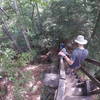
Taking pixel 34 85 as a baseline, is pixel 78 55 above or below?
above

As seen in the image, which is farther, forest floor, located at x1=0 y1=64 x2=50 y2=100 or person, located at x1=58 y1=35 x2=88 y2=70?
forest floor, located at x1=0 y1=64 x2=50 y2=100

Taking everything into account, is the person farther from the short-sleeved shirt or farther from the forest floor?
the forest floor

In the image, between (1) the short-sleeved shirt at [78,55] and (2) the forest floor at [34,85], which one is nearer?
(1) the short-sleeved shirt at [78,55]

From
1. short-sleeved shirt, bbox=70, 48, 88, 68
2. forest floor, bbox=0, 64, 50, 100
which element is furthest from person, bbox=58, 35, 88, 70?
forest floor, bbox=0, 64, 50, 100

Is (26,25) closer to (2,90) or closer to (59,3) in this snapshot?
(59,3)

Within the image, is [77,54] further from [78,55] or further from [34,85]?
[34,85]

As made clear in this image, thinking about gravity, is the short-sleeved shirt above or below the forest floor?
above

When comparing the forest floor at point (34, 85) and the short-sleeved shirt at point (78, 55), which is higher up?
the short-sleeved shirt at point (78, 55)

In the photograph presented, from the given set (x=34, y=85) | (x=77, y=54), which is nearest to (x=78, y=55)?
(x=77, y=54)

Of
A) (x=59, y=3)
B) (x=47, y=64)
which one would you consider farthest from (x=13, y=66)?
(x=59, y=3)

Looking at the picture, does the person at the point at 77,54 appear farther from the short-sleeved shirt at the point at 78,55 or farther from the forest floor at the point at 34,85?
the forest floor at the point at 34,85

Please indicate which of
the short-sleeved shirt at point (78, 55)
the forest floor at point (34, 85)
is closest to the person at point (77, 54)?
the short-sleeved shirt at point (78, 55)

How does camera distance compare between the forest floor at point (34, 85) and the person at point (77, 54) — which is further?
the forest floor at point (34, 85)

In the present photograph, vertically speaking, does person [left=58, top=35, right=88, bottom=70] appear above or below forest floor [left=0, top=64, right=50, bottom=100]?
above
